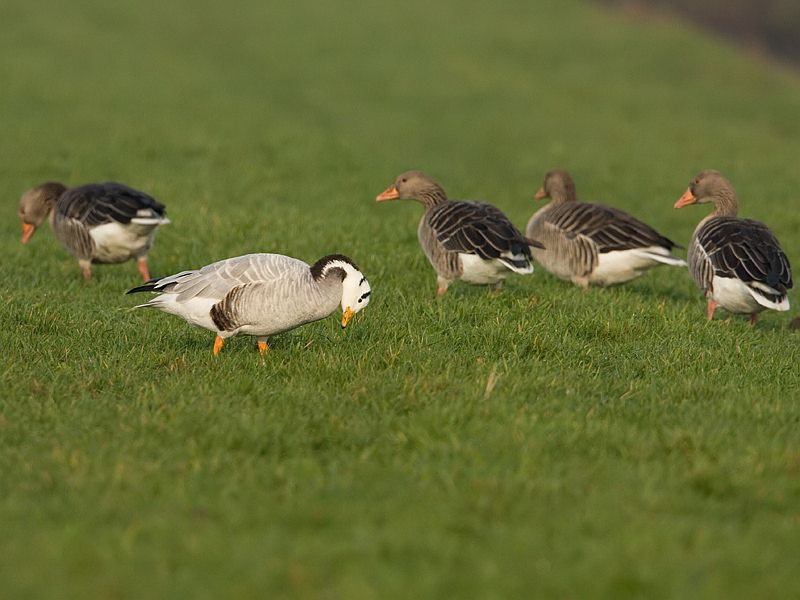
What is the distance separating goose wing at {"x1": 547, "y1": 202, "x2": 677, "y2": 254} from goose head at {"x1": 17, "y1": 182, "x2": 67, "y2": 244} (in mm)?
7136

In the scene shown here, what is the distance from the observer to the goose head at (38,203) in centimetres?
1483

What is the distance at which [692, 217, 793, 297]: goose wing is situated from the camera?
11047 mm

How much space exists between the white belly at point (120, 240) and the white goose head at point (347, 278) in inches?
194

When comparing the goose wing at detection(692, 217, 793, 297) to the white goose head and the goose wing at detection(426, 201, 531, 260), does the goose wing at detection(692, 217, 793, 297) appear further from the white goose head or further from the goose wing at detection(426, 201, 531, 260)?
the white goose head

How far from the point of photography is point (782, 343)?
1075 cm

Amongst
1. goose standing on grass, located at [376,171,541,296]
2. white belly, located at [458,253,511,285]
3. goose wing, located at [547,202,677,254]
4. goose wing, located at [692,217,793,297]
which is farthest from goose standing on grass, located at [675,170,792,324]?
white belly, located at [458,253,511,285]

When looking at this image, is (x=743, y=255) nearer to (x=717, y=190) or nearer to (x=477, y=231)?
(x=717, y=190)

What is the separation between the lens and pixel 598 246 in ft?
42.1

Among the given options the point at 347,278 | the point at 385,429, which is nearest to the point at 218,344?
the point at 347,278

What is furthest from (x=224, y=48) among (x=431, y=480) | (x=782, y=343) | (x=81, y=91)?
(x=431, y=480)

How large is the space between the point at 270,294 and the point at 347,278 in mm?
683

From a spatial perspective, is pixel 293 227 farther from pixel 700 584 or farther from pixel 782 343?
pixel 700 584

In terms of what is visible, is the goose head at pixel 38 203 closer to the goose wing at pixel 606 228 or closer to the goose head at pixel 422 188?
the goose head at pixel 422 188

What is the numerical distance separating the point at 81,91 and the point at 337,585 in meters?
30.1
